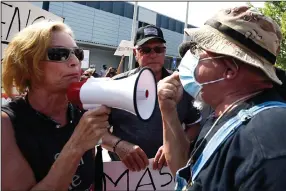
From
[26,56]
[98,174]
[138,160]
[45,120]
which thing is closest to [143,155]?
[138,160]

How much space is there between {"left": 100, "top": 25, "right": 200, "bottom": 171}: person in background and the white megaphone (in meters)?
0.34

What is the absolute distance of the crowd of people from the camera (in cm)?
125

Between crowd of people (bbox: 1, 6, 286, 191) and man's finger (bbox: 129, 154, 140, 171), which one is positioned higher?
crowd of people (bbox: 1, 6, 286, 191)

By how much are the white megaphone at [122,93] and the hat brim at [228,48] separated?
33cm

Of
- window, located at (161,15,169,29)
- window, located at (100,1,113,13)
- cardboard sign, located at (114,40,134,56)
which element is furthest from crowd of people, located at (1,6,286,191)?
window, located at (161,15,169,29)

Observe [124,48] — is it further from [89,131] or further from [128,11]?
[128,11]

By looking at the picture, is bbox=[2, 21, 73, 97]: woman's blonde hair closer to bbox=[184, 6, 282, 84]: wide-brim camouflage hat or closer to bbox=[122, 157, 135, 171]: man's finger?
bbox=[122, 157, 135, 171]: man's finger

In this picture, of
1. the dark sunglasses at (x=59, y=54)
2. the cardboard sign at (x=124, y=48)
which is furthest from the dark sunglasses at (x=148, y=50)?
the cardboard sign at (x=124, y=48)

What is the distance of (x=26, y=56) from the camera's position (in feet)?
6.09

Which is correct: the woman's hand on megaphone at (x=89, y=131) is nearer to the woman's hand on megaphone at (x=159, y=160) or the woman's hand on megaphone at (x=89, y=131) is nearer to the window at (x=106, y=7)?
the woman's hand on megaphone at (x=159, y=160)

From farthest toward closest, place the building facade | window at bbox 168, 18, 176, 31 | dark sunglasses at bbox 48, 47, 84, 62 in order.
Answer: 1. window at bbox 168, 18, 176, 31
2. the building facade
3. dark sunglasses at bbox 48, 47, 84, 62

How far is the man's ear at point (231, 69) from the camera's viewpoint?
4.90ft

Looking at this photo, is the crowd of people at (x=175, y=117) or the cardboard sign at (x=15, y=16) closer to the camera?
the crowd of people at (x=175, y=117)

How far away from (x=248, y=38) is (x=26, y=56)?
116cm
